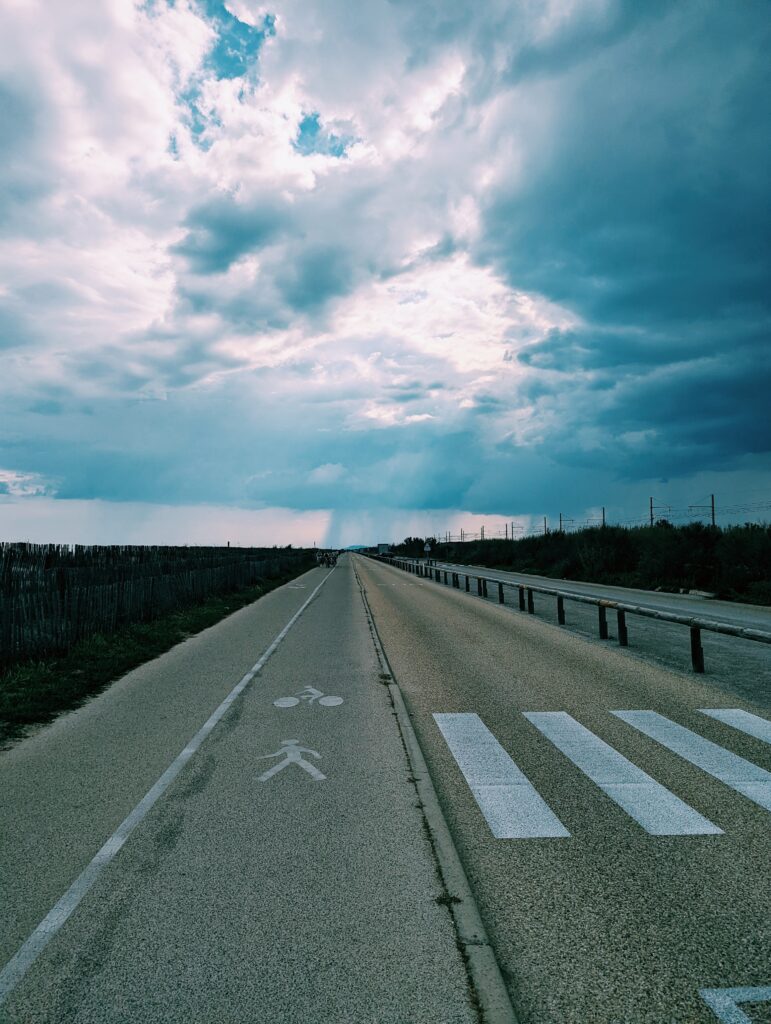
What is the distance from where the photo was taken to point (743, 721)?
848 cm

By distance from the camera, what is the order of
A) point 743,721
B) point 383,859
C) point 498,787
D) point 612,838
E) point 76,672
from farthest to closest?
point 76,672 → point 743,721 → point 498,787 → point 612,838 → point 383,859

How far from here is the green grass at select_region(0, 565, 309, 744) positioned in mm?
8992

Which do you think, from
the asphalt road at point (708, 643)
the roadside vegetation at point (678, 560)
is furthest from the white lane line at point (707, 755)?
the roadside vegetation at point (678, 560)

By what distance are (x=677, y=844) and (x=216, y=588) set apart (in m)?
26.1

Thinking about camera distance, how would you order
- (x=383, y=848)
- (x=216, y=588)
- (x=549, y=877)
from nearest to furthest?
(x=549, y=877), (x=383, y=848), (x=216, y=588)

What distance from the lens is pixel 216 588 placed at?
29.4m

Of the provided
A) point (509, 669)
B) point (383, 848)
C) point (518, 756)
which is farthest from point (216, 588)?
point (383, 848)

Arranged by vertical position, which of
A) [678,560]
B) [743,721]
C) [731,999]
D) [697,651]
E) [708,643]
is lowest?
[708,643]

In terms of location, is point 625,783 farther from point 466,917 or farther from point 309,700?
point 309,700

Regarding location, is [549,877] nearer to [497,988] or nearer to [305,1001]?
[497,988]

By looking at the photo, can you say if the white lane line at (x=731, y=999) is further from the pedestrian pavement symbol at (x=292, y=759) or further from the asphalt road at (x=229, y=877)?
the pedestrian pavement symbol at (x=292, y=759)

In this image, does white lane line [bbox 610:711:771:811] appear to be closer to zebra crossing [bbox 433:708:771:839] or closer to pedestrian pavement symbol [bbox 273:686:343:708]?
zebra crossing [bbox 433:708:771:839]

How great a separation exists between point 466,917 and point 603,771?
3.16 metres

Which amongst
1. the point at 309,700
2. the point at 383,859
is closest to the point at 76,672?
the point at 309,700
